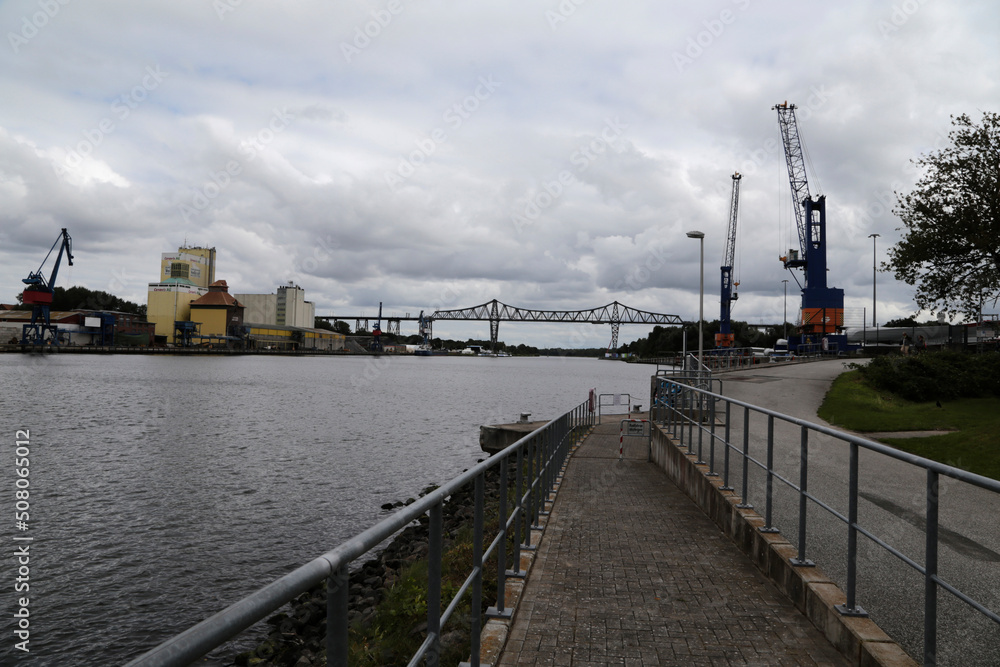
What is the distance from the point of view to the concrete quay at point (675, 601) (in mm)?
4543

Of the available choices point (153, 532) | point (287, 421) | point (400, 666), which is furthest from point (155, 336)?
point (400, 666)

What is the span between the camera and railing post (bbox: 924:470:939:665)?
3.65 meters

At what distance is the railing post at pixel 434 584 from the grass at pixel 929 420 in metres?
11.9

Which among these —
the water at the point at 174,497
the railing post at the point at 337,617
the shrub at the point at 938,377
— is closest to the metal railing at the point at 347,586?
the railing post at the point at 337,617

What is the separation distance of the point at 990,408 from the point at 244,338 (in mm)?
157941

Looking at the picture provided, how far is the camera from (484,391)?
63969 millimetres

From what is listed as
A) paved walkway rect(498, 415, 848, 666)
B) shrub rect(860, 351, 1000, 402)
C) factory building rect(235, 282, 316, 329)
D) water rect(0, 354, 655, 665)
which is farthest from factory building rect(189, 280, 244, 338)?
paved walkway rect(498, 415, 848, 666)

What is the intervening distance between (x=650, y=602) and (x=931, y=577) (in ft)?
7.89

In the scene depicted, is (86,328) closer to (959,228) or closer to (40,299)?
(40,299)

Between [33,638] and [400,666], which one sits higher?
[400,666]

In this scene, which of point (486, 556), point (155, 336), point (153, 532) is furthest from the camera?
point (155, 336)

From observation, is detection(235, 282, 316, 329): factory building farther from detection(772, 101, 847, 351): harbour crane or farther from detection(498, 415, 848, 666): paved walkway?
detection(498, 415, 848, 666): paved walkway

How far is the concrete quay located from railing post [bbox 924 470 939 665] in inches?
13.9

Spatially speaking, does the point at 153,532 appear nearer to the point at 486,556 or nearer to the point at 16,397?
the point at 486,556
